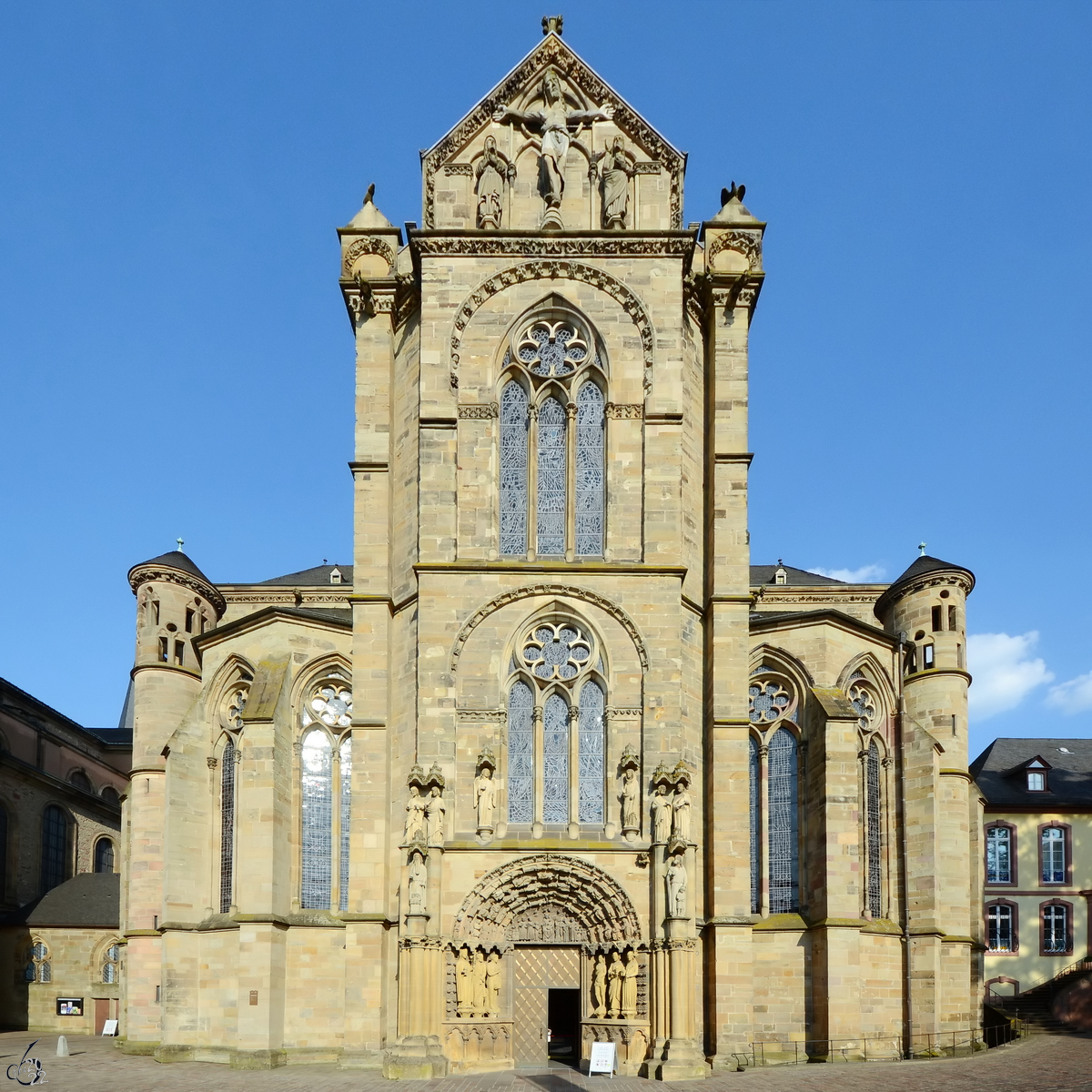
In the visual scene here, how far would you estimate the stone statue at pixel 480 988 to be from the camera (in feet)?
99.2

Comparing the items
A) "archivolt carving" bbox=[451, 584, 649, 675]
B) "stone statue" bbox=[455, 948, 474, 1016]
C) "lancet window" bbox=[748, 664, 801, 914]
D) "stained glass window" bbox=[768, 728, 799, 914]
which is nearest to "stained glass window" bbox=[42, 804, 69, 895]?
"stone statue" bbox=[455, 948, 474, 1016]

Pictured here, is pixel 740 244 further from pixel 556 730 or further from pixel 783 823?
pixel 783 823

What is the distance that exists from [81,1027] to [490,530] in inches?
1069

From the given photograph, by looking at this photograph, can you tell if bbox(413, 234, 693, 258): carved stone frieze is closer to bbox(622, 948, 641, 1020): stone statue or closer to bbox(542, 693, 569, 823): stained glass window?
bbox(542, 693, 569, 823): stained glass window

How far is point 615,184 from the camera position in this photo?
34.5 metres

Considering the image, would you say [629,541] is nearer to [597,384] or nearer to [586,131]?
[597,384]

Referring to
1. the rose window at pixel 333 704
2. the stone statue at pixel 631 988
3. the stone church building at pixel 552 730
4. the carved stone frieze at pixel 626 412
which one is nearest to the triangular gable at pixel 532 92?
the stone church building at pixel 552 730

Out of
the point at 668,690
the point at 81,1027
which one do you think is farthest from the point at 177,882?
the point at 81,1027

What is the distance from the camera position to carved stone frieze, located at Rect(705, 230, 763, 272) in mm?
35906

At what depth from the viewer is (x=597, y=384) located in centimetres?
3366

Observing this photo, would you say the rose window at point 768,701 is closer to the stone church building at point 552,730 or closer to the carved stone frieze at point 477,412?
the stone church building at point 552,730

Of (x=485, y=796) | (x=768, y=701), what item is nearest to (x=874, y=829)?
(x=768, y=701)

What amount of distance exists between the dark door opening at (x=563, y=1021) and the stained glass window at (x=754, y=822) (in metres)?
4.50

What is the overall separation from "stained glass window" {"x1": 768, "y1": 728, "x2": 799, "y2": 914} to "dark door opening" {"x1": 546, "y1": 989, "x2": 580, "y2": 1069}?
15.9ft
